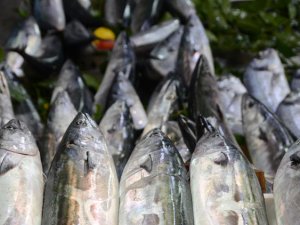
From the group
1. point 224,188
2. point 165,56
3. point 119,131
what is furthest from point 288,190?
point 165,56

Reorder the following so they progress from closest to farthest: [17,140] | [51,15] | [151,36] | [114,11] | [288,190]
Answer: [288,190], [17,140], [151,36], [51,15], [114,11]

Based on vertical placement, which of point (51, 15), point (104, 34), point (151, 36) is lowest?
point (151, 36)

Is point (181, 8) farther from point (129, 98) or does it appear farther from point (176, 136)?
point (176, 136)

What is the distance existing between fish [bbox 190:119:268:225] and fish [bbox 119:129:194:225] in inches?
1.7

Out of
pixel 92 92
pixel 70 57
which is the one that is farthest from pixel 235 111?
pixel 70 57

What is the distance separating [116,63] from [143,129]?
640mm

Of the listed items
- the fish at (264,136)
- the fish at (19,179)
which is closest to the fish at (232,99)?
the fish at (264,136)

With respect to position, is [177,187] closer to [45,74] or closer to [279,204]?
[279,204]

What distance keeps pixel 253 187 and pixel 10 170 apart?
2.29 feet

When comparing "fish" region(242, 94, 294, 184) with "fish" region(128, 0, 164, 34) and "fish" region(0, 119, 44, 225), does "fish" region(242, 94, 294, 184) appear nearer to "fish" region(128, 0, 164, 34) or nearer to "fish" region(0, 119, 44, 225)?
"fish" region(0, 119, 44, 225)

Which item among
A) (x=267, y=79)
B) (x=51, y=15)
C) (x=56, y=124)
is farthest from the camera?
(x=51, y=15)

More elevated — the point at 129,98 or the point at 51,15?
the point at 51,15

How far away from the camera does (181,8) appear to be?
3.68m

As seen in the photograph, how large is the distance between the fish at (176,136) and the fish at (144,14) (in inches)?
49.0
